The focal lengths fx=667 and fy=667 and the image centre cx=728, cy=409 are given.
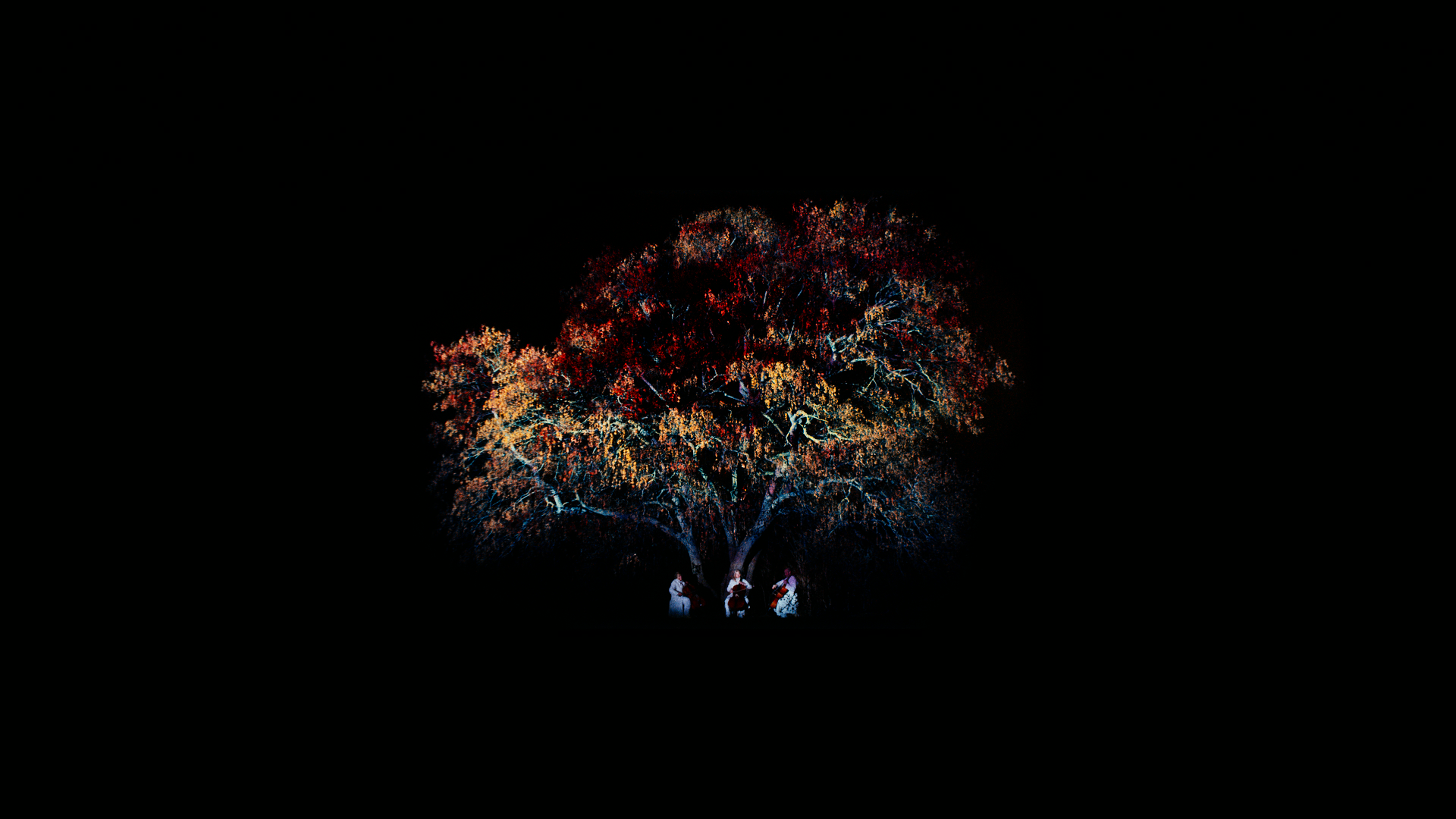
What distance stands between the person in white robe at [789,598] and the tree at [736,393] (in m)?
0.14

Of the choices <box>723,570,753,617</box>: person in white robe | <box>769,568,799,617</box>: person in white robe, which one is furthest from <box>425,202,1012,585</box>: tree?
<box>769,568,799,617</box>: person in white robe

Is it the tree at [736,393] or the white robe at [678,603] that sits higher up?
the tree at [736,393]

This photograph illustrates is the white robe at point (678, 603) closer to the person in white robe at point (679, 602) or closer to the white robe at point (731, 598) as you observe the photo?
the person in white robe at point (679, 602)

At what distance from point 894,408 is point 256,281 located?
8.65 feet

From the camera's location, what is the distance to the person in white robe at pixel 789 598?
8.51ft

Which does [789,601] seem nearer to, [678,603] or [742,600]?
[742,600]

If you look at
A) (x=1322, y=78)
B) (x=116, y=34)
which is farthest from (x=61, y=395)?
(x=1322, y=78)

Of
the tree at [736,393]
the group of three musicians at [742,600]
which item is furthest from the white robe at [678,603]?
the tree at [736,393]

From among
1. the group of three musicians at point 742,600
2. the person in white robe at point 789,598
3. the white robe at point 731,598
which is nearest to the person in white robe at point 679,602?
the group of three musicians at point 742,600

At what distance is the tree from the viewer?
2674 millimetres

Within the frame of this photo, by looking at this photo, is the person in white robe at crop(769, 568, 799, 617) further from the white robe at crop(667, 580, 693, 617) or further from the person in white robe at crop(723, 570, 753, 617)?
the white robe at crop(667, 580, 693, 617)

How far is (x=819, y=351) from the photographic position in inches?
111

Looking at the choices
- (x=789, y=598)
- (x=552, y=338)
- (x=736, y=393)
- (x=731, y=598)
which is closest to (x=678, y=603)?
(x=731, y=598)

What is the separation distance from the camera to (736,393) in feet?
9.12
